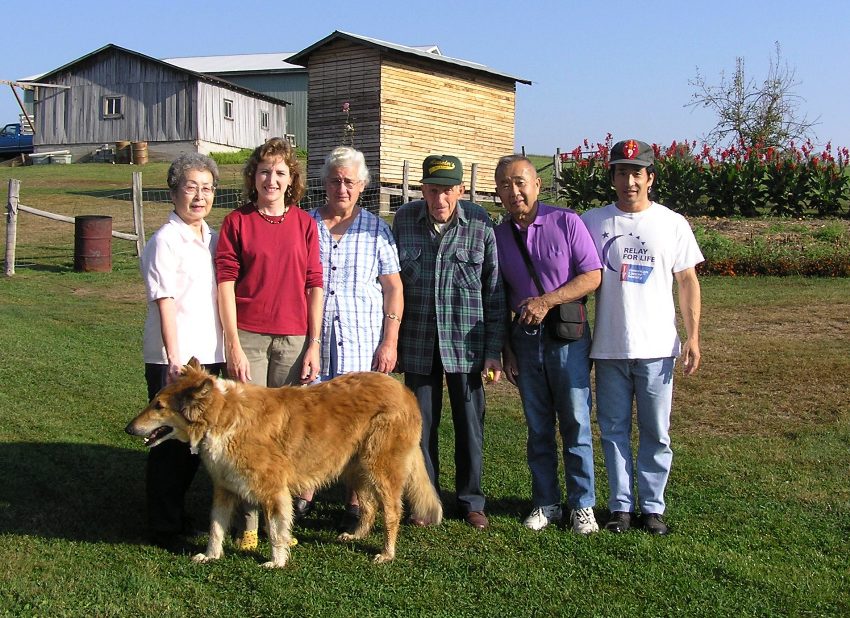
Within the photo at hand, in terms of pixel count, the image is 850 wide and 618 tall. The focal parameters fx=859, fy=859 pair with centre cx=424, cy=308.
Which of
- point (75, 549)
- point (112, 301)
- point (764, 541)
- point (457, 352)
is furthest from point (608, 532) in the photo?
point (112, 301)

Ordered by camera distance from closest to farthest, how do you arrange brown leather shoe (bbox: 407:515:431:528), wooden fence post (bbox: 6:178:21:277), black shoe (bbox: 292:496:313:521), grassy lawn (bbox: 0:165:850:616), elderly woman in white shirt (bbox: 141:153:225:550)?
grassy lawn (bbox: 0:165:850:616) → elderly woman in white shirt (bbox: 141:153:225:550) → brown leather shoe (bbox: 407:515:431:528) → black shoe (bbox: 292:496:313:521) → wooden fence post (bbox: 6:178:21:277)

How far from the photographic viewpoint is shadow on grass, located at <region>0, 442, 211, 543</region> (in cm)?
541

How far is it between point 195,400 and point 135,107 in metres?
40.7

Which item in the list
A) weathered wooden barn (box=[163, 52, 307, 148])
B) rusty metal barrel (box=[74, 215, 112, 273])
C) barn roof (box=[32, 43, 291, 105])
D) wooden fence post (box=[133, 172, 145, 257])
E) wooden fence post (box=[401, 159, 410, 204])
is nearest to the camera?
rusty metal barrel (box=[74, 215, 112, 273])

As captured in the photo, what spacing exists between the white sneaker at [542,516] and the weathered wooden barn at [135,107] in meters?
37.6

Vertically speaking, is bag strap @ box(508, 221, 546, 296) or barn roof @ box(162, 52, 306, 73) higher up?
barn roof @ box(162, 52, 306, 73)

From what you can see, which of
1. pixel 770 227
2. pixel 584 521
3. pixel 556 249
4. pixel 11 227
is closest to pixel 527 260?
pixel 556 249

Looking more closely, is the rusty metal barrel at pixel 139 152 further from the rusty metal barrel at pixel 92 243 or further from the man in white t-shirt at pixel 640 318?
the man in white t-shirt at pixel 640 318

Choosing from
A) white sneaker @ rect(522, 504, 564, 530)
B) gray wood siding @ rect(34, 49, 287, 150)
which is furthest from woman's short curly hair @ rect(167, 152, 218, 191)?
gray wood siding @ rect(34, 49, 287, 150)

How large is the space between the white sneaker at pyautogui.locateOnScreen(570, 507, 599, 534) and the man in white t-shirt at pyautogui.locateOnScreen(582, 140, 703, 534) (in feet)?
0.39

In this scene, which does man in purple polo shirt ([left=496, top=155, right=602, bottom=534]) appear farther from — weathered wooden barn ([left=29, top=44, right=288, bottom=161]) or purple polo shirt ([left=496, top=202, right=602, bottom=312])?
weathered wooden barn ([left=29, top=44, right=288, bottom=161])

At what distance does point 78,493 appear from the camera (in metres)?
6.02

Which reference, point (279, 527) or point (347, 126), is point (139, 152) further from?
point (279, 527)

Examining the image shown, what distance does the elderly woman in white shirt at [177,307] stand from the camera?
493 cm
